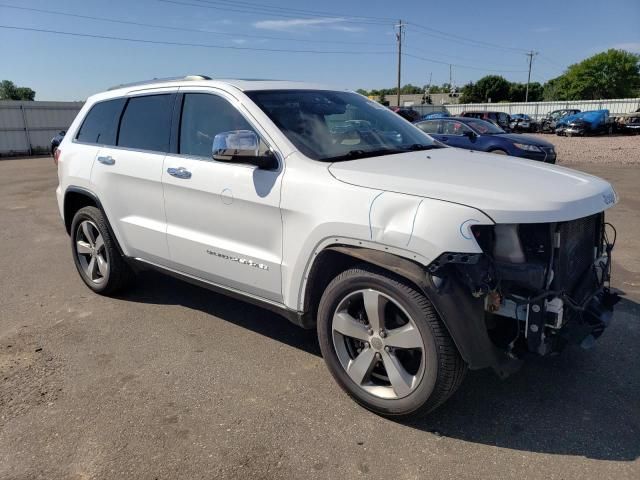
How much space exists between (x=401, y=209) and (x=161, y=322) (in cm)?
257

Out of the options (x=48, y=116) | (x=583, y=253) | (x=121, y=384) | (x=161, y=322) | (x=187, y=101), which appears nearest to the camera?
(x=583, y=253)

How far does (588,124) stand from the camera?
33.8 meters

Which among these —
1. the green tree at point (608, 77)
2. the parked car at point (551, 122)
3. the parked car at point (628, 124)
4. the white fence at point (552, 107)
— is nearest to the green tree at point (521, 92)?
the green tree at point (608, 77)

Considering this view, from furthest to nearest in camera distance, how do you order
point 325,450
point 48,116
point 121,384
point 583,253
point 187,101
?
point 48,116 → point 187,101 → point 121,384 → point 583,253 → point 325,450

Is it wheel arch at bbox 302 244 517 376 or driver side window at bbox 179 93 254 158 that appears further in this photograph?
driver side window at bbox 179 93 254 158

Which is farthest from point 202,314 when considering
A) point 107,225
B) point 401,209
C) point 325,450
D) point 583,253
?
point 583,253

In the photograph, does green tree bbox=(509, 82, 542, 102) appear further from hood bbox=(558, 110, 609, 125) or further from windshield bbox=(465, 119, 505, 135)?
windshield bbox=(465, 119, 505, 135)

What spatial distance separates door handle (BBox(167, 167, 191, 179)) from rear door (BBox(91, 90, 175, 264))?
152 millimetres

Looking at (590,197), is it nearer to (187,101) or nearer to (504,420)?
(504,420)

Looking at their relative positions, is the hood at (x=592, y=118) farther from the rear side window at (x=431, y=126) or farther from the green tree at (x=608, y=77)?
the green tree at (x=608, y=77)

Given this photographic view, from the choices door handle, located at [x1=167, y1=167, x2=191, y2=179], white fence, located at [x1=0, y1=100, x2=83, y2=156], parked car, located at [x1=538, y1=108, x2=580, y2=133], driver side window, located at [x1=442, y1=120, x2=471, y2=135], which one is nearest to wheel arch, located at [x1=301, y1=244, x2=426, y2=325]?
door handle, located at [x1=167, y1=167, x2=191, y2=179]

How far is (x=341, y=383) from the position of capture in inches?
124

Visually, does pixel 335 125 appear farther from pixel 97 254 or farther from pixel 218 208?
pixel 97 254

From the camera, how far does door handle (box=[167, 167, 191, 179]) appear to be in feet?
12.3
